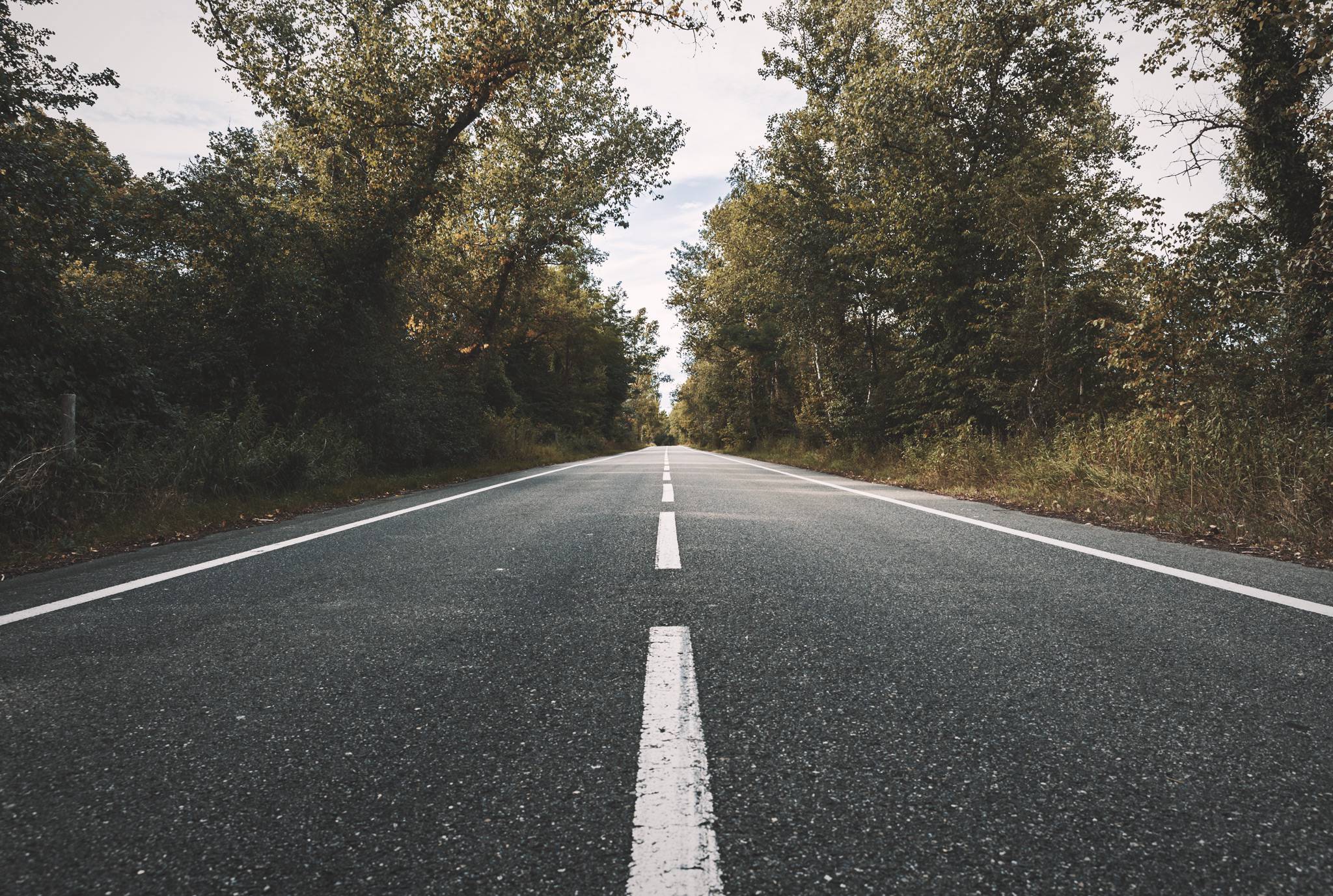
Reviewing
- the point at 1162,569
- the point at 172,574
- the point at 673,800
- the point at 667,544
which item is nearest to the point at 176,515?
the point at 172,574

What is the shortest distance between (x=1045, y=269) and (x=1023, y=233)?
884 millimetres

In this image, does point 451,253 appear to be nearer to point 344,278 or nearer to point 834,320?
point 344,278

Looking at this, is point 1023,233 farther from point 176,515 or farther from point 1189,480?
point 176,515

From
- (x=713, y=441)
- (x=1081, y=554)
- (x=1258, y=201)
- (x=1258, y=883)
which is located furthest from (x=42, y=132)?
(x=713, y=441)

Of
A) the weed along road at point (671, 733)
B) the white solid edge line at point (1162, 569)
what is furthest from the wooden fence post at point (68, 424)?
the white solid edge line at point (1162, 569)

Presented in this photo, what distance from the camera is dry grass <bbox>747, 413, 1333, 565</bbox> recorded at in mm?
5336

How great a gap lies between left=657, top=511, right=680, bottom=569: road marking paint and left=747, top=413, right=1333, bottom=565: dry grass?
466 cm

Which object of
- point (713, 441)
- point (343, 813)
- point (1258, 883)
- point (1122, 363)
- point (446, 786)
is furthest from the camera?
point (713, 441)

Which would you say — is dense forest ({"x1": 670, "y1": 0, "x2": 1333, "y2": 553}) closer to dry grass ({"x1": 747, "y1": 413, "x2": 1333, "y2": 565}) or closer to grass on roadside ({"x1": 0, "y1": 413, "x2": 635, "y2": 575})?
dry grass ({"x1": 747, "y1": 413, "x2": 1333, "y2": 565})

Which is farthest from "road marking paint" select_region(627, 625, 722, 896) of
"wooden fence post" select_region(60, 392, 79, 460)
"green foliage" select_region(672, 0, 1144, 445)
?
"green foliage" select_region(672, 0, 1144, 445)

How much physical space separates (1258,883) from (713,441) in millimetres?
53685

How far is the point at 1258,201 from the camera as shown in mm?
9852

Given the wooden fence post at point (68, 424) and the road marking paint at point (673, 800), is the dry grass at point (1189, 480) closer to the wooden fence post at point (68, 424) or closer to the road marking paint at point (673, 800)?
the road marking paint at point (673, 800)

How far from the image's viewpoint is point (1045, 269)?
1095 cm
